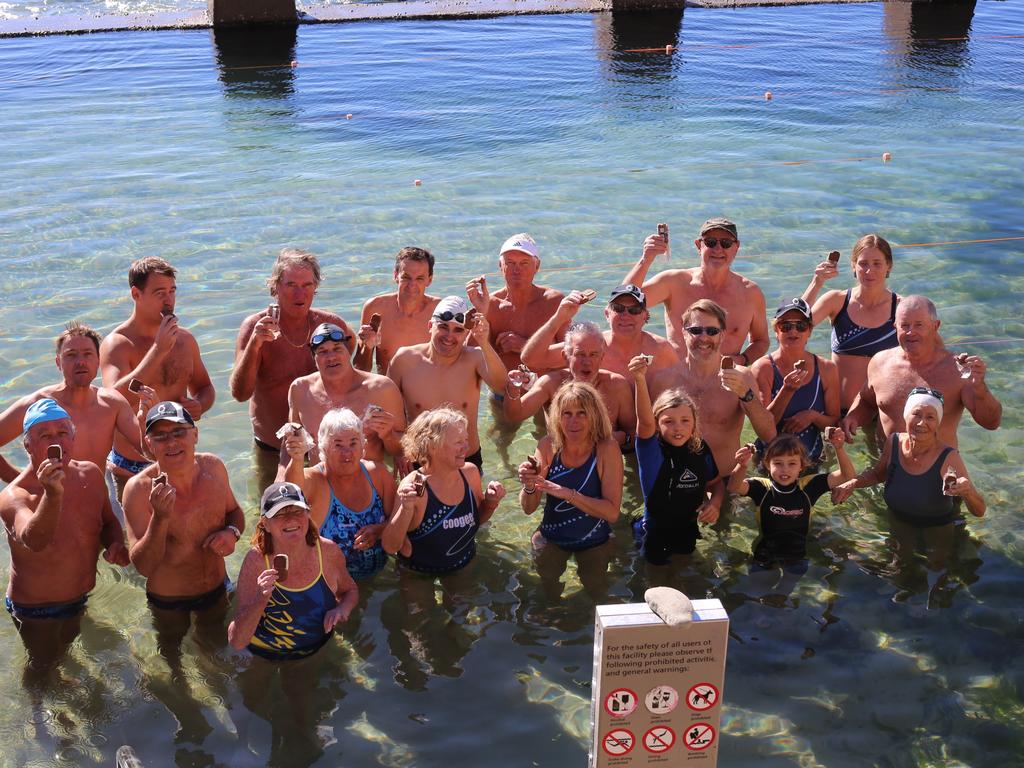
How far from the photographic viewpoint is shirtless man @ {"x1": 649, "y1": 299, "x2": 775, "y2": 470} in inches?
222

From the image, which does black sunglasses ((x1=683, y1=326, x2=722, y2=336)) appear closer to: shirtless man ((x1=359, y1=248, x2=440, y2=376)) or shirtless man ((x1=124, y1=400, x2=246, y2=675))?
shirtless man ((x1=359, y1=248, x2=440, y2=376))

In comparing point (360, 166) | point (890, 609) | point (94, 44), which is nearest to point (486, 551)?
point (890, 609)

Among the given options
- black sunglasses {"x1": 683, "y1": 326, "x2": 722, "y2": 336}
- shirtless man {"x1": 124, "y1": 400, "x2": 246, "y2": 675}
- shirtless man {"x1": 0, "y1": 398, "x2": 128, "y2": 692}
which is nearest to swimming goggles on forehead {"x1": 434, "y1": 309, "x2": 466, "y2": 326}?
black sunglasses {"x1": 683, "y1": 326, "x2": 722, "y2": 336}

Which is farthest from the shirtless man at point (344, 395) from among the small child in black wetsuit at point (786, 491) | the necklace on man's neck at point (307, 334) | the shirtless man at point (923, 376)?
the shirtless man at point (923, 376)

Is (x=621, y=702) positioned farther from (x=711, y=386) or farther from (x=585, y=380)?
(x=711, y=386)

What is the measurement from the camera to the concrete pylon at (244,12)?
20078 millimetres

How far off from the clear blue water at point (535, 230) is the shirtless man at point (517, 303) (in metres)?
0.85

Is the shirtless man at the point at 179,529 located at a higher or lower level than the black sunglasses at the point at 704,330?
lower

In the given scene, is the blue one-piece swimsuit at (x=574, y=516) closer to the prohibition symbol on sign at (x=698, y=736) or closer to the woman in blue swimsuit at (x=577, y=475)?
the woman in blue swimsuit at (x=577, y=475)

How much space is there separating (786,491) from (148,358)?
367 cm

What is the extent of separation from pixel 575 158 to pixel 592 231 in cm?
280

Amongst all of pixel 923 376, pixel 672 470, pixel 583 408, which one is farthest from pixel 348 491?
pixel 923 376

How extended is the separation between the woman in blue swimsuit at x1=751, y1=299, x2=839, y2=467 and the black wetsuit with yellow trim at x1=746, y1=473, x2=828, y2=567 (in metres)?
0.69

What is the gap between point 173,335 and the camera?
556 cm
